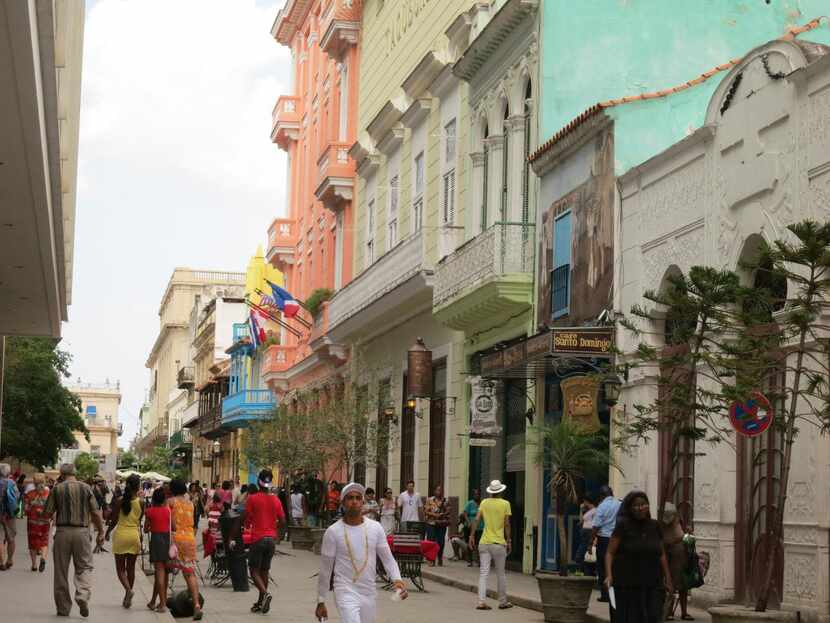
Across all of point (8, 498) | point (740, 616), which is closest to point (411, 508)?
point (8, 498)

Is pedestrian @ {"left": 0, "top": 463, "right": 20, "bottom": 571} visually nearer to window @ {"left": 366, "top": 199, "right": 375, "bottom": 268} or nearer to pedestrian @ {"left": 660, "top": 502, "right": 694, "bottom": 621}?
pedestrian @ {"left": 660, "top": 502, "right": 694, "bottom": 621}

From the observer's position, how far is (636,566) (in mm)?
12586

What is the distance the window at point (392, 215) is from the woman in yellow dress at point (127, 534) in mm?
19695

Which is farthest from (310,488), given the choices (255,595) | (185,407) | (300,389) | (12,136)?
(185,407)

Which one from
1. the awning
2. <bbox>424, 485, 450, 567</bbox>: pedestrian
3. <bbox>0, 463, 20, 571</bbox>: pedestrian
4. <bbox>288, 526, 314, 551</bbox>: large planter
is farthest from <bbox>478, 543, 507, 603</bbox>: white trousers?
<bbox>288, 526, 314, 551</bbox>: large planter

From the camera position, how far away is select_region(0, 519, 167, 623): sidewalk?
663 inches

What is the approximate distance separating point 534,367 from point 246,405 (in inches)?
1559

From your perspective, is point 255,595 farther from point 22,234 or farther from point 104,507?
point 104,507

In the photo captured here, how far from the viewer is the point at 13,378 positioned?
53.6 metres

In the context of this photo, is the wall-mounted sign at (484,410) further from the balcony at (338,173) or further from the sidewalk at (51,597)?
the balcony at (338,173)

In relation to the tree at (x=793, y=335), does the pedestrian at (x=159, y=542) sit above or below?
below

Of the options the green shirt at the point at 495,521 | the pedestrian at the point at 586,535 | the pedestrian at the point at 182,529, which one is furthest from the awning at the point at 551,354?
the pedestrian at the point at 182,529

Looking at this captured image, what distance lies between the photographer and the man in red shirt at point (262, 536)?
1873 cm

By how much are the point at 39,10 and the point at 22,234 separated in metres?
10.7
